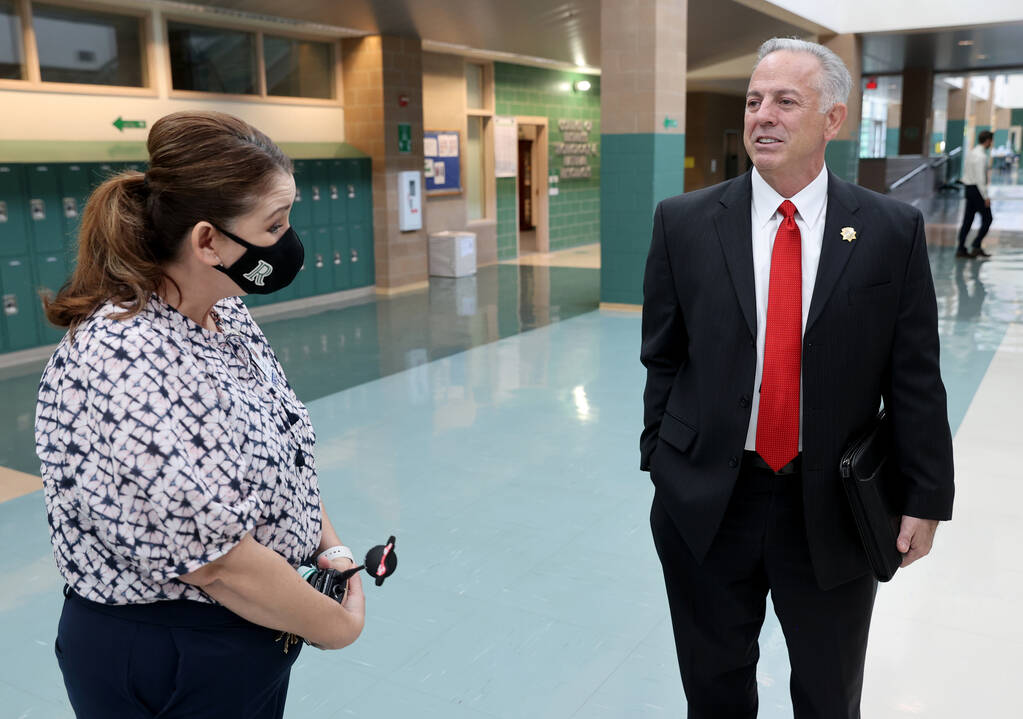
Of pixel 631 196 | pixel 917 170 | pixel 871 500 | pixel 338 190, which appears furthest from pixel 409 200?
pixel 917 170

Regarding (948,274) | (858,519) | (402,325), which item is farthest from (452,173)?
(858,519)

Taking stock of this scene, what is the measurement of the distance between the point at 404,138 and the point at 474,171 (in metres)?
2.64

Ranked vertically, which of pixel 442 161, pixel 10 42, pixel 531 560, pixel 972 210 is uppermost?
pixel 10 42

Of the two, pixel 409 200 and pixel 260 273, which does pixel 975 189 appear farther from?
pixel 260 273

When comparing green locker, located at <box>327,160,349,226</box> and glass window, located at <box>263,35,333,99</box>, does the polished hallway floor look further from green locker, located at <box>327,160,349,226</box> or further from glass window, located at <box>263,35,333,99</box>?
glass window, located at <box>263,35,333,99</box>

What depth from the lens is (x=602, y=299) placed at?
335 inches

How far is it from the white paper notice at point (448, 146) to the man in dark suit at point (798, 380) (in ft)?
33.7

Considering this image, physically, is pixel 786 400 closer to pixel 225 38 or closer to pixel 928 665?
pixel 928 665

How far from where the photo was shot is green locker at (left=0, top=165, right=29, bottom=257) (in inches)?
264

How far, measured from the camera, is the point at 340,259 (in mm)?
9820

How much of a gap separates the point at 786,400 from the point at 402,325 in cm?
664

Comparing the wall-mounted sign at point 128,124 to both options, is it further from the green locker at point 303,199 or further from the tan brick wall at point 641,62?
the tan brick wall at point 641,62

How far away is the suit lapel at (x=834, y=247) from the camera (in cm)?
159

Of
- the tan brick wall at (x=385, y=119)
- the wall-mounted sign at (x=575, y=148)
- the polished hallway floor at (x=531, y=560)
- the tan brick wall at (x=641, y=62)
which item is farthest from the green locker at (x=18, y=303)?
the wall-mounted sign at (x=575, y=148)
